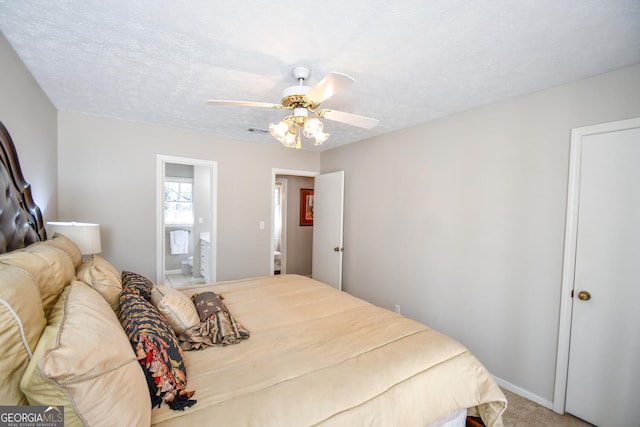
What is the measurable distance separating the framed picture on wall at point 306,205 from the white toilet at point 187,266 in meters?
2.48

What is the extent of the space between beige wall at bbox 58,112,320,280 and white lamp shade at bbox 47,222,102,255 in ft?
2.59

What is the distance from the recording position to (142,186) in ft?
10.8

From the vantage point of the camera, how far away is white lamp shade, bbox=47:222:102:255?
2.28 m

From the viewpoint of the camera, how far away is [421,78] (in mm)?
2010

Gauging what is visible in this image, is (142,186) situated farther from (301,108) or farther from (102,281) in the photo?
(301,108)

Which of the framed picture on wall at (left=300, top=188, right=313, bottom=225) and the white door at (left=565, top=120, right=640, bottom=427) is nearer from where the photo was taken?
the white door at (left=565, top=120, right=640, bottom=427)

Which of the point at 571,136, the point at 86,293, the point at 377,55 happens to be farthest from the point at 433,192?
the point at 86,293

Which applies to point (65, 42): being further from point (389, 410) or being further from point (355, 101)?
point (389, 410)

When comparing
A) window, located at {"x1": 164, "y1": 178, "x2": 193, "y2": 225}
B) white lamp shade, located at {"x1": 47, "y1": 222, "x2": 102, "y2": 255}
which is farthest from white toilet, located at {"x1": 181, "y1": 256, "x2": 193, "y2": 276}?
white lamp shade, located at {"x1": 47, "y1": 222, "x2": 102, "y2": 255}

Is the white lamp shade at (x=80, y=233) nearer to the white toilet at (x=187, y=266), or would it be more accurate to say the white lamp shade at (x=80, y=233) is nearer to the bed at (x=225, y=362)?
the bed at (x=225, y=362)

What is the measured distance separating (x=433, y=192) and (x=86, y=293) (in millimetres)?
2920

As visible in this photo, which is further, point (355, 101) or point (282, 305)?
point (355, 101)

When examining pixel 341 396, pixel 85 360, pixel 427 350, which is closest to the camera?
pixel 85 360

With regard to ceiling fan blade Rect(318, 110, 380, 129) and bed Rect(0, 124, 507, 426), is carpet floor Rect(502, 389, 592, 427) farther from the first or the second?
ceiling fan blade Rect(318, 110, 380, 129)
